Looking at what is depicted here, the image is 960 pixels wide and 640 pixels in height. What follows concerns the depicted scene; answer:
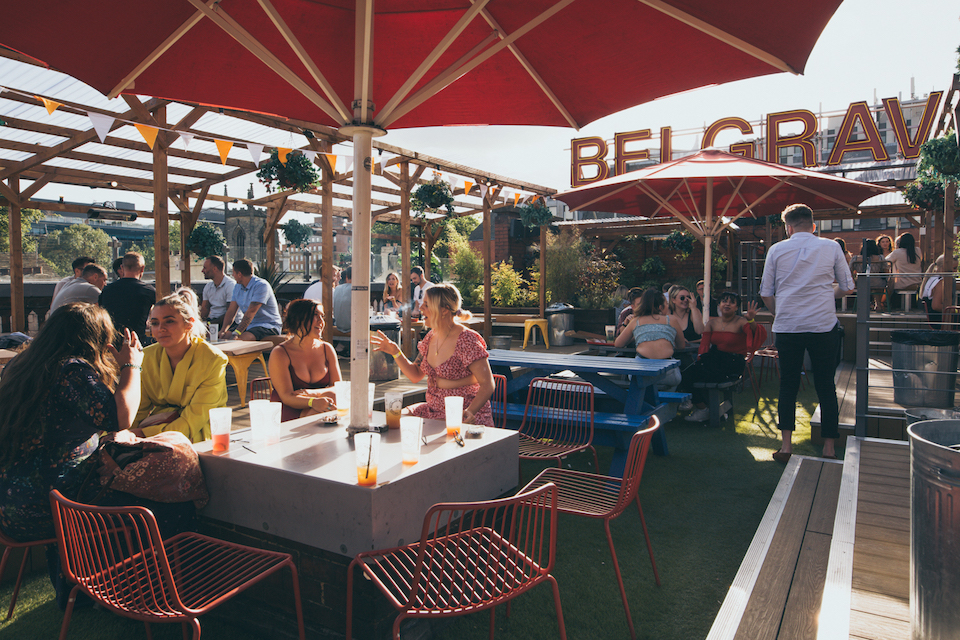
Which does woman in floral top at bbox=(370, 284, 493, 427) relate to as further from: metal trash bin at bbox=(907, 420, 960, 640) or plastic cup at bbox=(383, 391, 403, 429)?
metal trash bin at bbox=(907, 420, 960, 640)

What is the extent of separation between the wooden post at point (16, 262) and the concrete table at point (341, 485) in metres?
8.62

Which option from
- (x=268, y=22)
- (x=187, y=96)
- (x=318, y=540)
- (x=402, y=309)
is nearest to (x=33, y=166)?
(x=402, y=309)

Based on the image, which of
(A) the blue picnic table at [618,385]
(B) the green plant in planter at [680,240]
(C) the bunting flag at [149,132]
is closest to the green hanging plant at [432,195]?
(C) the bunting flag at [149,132]

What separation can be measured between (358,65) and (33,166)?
8.51 m

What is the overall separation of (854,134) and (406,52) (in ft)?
36.9

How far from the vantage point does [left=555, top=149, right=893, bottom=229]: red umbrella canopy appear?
5.02 m

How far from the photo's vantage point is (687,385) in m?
5.29

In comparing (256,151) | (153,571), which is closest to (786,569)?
(153,571)

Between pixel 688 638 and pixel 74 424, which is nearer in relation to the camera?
pixel 74 424

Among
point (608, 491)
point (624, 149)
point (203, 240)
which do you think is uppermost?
point (624, 149)

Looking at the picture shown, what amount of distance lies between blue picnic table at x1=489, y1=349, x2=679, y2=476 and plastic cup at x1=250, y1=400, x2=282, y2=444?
224 centimetres

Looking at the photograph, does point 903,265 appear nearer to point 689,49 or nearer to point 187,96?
point 689,49

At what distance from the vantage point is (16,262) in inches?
339

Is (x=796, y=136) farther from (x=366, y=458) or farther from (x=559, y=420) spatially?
(x=366, y=458)
